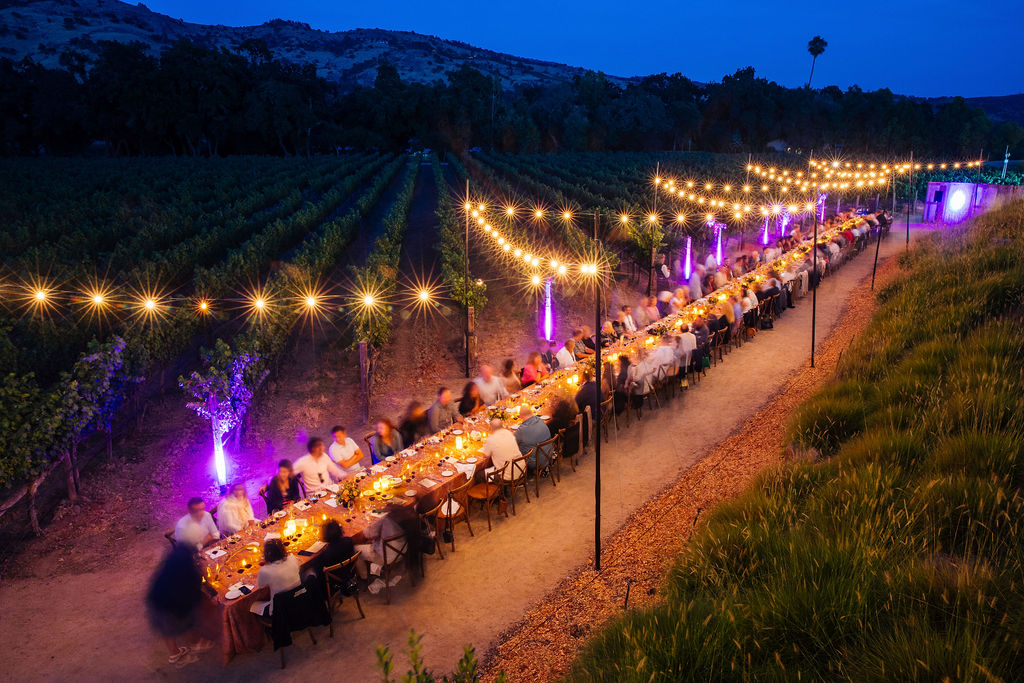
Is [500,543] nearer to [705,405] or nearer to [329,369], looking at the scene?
[705,405]

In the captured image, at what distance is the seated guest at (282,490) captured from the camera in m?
7.57

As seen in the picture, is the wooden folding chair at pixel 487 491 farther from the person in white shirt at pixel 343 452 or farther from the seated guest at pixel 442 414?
the person in white shirt at pixel 343 452

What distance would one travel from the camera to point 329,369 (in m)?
13.9

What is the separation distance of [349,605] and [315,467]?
1.98 metres

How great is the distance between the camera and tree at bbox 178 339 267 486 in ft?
28.8

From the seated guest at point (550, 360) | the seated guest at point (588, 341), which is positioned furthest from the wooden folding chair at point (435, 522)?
the seated guest at point (588, 341)

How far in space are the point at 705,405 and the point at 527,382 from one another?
11.0 ft

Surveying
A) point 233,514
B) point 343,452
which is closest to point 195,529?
point 233,514

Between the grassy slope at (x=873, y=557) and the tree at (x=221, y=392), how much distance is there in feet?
22.1

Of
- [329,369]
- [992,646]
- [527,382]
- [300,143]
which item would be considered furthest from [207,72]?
[992,646]

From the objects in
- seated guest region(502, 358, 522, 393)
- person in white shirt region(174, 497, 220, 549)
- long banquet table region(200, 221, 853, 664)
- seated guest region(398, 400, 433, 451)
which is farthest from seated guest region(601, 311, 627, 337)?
person in white shirt region(174, 497, 220, 549)

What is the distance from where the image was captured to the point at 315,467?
802 cm

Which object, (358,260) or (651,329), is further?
(358,260)

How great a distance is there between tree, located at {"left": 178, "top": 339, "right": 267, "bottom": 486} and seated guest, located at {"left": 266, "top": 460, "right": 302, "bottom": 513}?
5.60 feet
